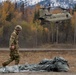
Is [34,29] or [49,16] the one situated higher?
[49,16]

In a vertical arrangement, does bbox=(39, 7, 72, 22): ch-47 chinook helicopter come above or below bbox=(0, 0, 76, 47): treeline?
above

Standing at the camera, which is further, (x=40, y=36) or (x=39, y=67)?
(x=40, y=36)

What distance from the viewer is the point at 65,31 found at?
6494 cm

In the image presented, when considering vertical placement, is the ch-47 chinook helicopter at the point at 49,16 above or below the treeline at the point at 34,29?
above

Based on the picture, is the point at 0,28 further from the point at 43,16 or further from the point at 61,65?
the point at 61,65

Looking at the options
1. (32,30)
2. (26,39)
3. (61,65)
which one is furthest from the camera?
(32,30)

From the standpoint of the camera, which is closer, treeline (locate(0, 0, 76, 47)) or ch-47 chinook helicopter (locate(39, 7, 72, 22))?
ch-47 chinook helicopter (locate(39, 7, 72, 22))

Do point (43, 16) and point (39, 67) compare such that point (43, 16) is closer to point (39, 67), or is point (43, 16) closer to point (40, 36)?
point (40, 36)

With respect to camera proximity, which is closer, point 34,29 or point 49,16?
point 49,16

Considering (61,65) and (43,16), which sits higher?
(43,16)

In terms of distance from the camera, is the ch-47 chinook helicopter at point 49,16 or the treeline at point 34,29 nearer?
the ch-47 chinook helicopter at point 49,16

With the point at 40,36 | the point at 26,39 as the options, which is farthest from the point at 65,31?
the point at 26,39

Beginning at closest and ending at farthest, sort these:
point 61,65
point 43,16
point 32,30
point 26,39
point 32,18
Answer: point 61,65, point 43,16, point 26,39, point 32,30, point 32,18

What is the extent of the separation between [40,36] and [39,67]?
47862 mm
